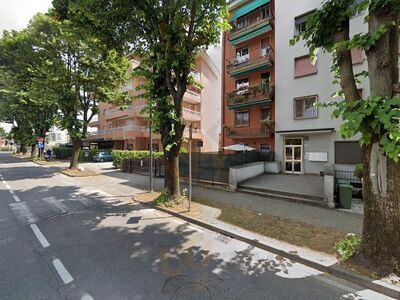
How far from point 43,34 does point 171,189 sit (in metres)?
15.6

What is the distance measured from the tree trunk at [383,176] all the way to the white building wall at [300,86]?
36.1 feet

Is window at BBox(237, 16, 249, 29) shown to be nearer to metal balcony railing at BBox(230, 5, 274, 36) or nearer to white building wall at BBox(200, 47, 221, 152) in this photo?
metal balcony railing at BBox(230, 5, 274, 36)

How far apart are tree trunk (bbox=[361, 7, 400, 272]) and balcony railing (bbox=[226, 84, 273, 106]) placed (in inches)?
509

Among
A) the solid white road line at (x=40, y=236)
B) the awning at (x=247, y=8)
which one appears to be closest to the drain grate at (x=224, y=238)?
the solid white road line at (x=40, y=236)

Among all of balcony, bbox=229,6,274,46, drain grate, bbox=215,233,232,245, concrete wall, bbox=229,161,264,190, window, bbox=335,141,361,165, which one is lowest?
drain grate, bbox=215,233,232,245

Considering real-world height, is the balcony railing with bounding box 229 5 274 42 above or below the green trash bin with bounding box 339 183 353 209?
above

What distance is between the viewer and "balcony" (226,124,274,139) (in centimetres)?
1669

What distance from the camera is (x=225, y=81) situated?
20.3 m

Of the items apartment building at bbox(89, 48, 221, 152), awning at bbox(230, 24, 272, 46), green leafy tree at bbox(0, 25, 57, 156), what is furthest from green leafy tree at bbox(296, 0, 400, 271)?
apartment building at bbox(89, 48, 221, 152)

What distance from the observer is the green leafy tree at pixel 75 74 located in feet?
50.0

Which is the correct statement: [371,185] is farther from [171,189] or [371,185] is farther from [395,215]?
[171,189]

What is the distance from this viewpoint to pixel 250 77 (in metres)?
18.6

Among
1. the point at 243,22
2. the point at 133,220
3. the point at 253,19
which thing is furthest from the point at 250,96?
the point at 133,220

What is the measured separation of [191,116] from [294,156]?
52.6 feet
